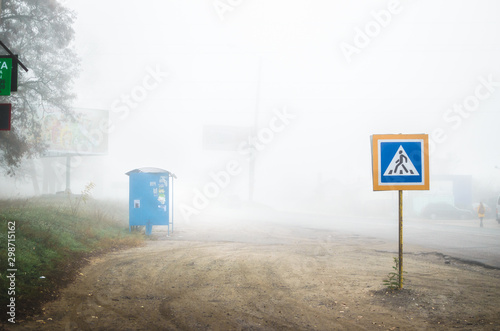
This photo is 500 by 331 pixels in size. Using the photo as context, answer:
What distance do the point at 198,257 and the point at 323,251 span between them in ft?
13.4

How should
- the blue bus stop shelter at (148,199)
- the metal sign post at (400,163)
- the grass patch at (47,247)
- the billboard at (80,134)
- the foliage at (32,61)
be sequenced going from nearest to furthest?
the grass patch at (47,247) → the metal sign post at (400,163) → the blue bus stop shelter at (148,199) → the foliage at (32,61) → the billboard at (80,134)

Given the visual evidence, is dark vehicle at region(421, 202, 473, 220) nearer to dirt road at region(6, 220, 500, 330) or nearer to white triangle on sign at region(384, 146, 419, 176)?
dirt road at region(6, 220, 500, 330)

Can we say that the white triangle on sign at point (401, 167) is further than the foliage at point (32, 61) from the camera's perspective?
No

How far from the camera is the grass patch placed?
Answer: 601 cm

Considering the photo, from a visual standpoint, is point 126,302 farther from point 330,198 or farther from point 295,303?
point 330,198

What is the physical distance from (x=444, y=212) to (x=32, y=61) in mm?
31001

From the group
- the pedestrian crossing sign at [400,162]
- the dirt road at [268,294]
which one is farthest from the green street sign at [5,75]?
the pedestrian crossing sign at [400,162]

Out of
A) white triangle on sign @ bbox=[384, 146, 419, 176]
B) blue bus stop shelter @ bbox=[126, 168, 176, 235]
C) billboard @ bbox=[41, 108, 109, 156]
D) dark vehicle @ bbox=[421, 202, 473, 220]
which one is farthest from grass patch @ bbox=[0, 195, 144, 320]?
dark vehicle @ bbox=[421, 202, 473, 220]

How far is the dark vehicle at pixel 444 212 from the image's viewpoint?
3159 centimetres

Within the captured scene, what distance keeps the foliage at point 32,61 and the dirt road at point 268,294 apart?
11325 mm

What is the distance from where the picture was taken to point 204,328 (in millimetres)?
4988

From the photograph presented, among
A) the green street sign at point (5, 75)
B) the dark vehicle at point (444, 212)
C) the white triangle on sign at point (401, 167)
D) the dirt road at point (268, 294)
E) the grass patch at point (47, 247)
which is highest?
the green street sign at point (5, 75)

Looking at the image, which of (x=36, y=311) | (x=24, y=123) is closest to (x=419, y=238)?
(x=36, y=311)

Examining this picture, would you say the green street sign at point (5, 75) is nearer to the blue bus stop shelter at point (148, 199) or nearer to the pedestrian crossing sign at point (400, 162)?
the pedestrian crossing sign at point (400, 162)
